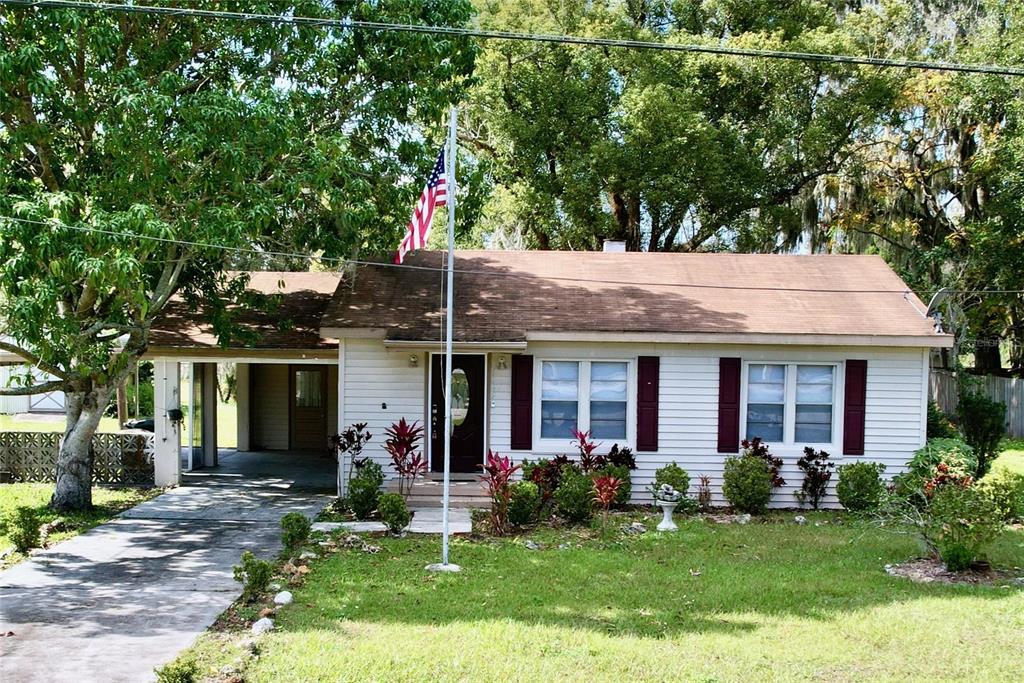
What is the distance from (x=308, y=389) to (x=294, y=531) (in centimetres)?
952

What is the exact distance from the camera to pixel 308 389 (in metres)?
19.3

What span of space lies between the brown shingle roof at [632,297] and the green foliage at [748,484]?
1.99 m

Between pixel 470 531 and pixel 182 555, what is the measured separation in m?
3.54

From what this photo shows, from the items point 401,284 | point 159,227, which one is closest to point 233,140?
point 159,227

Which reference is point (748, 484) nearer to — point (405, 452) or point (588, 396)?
point (588, 396)

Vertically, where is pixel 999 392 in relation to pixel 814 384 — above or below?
below

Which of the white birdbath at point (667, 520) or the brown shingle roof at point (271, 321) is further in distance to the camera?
the brown shingle roof at point (271, 321)

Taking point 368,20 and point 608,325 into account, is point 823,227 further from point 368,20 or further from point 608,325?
point 368,20

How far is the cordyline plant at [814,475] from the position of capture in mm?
13352

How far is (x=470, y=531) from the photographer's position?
11414mm

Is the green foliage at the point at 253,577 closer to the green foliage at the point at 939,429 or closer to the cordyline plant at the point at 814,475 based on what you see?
the cordyline plant at the point at 814,475

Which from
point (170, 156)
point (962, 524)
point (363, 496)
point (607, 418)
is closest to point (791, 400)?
point (607, 418)

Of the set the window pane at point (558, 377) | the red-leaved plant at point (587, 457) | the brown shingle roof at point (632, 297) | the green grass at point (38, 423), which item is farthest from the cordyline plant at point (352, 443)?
the green grass at point (38, 423)

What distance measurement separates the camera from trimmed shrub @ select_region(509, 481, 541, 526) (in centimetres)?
1126
